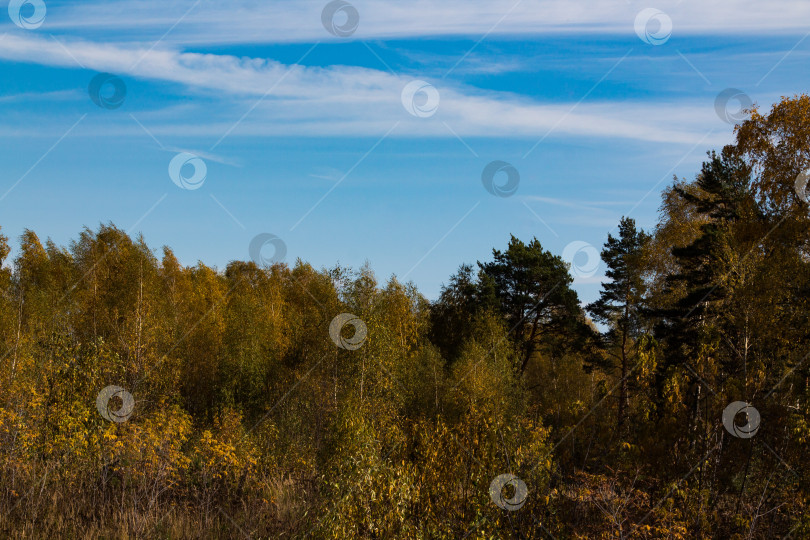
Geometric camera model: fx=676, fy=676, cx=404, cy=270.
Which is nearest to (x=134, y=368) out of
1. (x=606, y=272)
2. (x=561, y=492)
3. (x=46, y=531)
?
(x=46, y=531)

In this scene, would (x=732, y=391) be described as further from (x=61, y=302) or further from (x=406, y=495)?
(x=61, y=302)

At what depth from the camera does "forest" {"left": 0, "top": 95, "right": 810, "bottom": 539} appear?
12125 mm

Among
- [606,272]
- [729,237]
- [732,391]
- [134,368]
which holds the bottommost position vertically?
[732,391]

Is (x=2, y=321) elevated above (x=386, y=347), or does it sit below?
above

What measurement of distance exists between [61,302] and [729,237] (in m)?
38.2

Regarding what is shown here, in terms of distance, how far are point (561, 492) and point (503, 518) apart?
1.11 m

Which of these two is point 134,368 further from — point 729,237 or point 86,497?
point 729,237

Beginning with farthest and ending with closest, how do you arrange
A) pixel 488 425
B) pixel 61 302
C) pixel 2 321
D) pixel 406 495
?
1. pixel 61 302
2. pixel 2 321
3. pixel 488 425
4. pixel 406 495

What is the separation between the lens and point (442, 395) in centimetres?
3650

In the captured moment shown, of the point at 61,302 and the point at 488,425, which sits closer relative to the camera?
the point at 488,425

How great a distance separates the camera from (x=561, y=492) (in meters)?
11.7

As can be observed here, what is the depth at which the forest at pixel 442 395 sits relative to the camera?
12.1 m

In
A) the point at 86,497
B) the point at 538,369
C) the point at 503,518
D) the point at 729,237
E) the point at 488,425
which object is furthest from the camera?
the point at 538,369

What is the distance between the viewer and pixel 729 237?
2341cm
